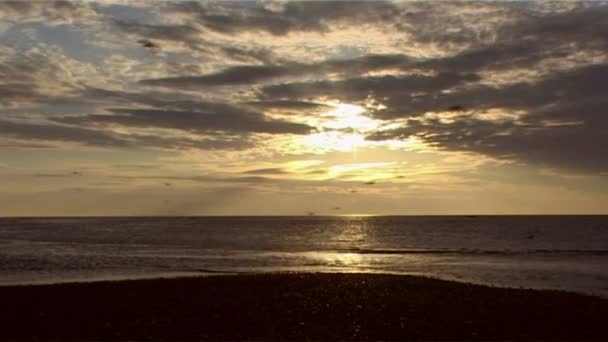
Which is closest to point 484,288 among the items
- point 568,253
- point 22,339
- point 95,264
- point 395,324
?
point 395,324

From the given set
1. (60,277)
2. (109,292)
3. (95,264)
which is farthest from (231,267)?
(109,292)

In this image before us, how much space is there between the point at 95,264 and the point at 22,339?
3311 cm

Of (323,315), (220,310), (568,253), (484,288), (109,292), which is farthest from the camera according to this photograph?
(568,253)

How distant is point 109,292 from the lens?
100ft

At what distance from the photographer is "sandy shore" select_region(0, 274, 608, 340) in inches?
808

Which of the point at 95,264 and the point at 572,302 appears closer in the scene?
the point at 572,302

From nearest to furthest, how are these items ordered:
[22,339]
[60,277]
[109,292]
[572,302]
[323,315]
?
[22,339]
[323,315]
[572,302]
[109,292]
[60,277]

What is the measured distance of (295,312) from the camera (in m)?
24.3

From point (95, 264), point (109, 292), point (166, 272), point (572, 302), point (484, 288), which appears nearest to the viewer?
point (572, 302)

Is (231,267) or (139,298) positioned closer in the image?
(139,298)

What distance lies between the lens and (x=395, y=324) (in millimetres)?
21750

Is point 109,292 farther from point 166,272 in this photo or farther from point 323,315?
point 166,272

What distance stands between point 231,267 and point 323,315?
29460 mm

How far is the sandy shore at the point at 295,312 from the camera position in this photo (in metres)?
20.5
